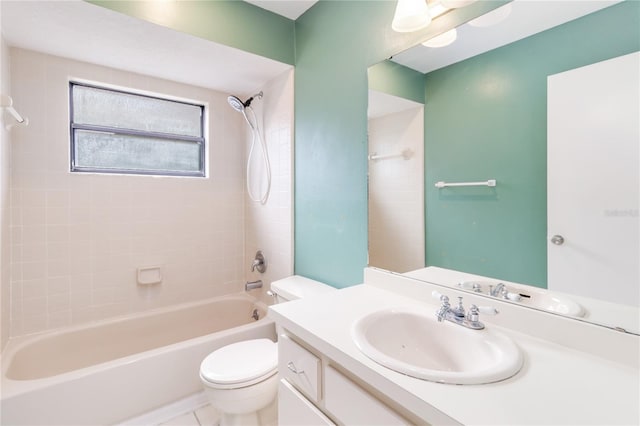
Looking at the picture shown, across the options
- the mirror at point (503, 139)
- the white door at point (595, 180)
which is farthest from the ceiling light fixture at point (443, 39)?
the white door at point (595, 180)

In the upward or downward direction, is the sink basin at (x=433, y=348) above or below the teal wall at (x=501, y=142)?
below

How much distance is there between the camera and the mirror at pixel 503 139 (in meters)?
0.85

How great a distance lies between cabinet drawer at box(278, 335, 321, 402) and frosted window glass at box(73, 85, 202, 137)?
6.87 ft

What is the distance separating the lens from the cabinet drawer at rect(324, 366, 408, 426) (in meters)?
0.70

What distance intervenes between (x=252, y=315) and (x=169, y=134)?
5.37ft

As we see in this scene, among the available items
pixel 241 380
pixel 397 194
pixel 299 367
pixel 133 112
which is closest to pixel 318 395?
pixel 299 367

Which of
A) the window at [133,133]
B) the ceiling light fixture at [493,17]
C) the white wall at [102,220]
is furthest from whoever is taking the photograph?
the window at [133,133]

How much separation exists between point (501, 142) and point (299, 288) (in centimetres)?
130

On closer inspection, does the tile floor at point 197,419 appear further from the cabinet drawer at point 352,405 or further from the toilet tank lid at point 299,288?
the cabinet drawer at point 352,405

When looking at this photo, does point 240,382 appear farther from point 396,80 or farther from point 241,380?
point 396,80

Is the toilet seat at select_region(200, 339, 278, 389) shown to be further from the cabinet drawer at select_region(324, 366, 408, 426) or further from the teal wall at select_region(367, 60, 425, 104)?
the teal wall at select_region(367, 60, 425, 104)

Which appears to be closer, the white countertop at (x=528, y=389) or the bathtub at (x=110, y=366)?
the white countertop at (x=528, y=389)

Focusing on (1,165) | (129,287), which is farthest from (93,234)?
(1,165)

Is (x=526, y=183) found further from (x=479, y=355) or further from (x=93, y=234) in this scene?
(x=93, y=234)
